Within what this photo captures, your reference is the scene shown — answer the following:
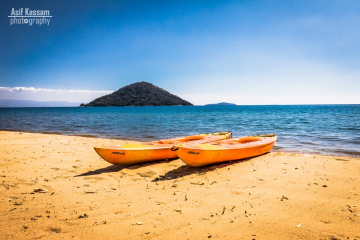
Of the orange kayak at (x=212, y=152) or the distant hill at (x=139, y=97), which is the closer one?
the orange kayak at (x=212, y=152)

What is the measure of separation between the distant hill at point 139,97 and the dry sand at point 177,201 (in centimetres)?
13253

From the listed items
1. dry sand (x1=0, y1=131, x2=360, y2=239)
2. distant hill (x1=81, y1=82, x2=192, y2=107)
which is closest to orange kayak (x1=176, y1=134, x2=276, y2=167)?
dry sand (x1=0, y1=131, x2=360, y2=239)

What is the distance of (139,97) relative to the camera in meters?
137

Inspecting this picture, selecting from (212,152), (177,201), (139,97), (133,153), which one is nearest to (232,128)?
(212,152)

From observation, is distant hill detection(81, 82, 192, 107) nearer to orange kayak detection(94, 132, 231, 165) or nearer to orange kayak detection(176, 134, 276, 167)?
orange kayak detection(94, 132, 231, 165)

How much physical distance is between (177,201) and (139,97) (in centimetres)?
13717

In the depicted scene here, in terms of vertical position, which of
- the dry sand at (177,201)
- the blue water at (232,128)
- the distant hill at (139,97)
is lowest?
the dry sand at (177,201)

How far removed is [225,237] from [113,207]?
1.81 m

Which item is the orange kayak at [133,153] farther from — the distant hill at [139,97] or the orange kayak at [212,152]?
the distant hill at [139,97]

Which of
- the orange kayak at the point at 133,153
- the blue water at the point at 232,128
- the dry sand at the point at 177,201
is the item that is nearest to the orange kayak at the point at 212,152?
the dry sand at the point at 177,201

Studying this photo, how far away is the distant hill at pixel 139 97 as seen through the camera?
445ft

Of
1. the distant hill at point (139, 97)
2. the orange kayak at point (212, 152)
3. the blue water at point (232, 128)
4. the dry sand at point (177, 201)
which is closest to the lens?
the dry sand at point (177, 201)

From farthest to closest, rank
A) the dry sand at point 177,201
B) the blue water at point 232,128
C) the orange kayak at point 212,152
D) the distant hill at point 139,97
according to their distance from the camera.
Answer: the distant hill at point 139,97, the blue water at point 232,128, the orange kayak at point 212,152, the dry sand at point 177,201

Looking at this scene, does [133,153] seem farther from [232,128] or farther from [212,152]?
[232,128]
